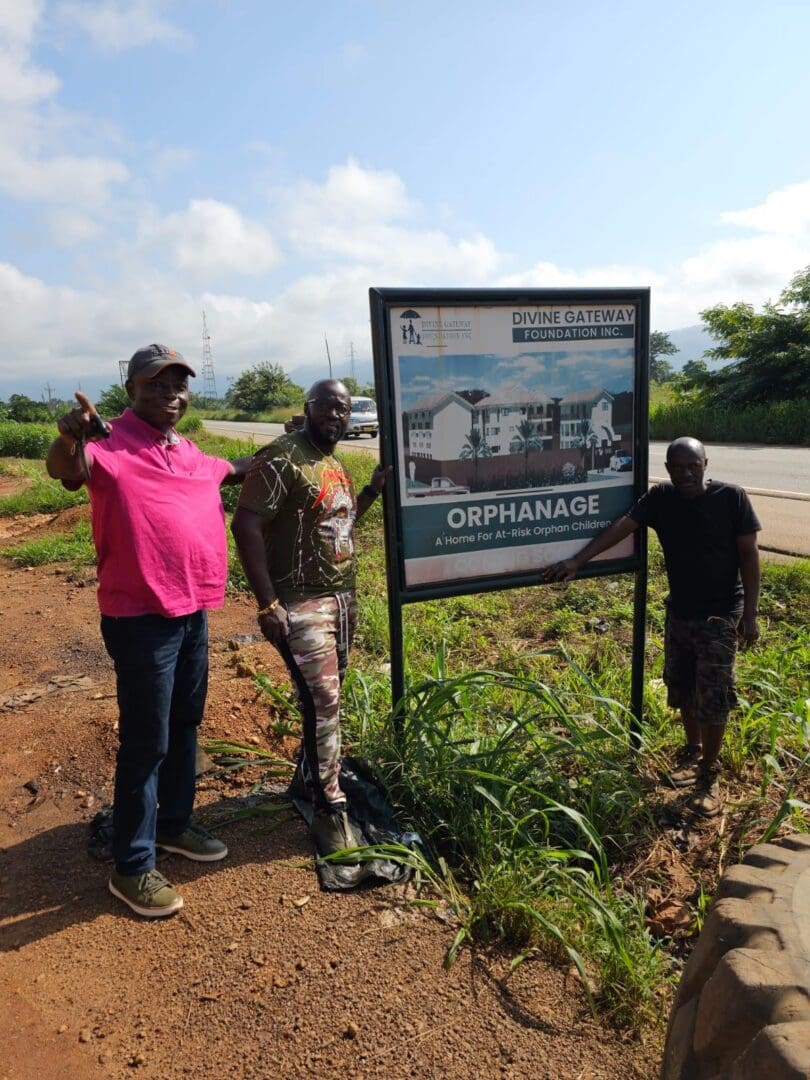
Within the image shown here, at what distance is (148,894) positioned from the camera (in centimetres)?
238

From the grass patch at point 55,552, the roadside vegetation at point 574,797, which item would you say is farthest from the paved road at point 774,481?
the grass patch at point 55,552

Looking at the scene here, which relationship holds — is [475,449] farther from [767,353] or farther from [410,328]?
[767,353]

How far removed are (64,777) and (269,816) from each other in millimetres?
1052

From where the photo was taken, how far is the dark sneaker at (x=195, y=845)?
8.68 ft

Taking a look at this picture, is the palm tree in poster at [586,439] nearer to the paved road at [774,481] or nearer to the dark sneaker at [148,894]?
the dark sneaker at [148,894]

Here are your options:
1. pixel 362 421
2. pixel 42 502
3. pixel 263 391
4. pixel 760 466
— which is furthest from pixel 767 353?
pixel 263 391

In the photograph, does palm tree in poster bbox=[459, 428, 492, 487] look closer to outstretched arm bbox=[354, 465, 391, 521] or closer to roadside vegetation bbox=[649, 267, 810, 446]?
outstretched arm bbox=[354, 465, 391, 521]

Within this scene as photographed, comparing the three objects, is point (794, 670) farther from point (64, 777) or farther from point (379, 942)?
point (64, 777)

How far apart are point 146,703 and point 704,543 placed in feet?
7.32

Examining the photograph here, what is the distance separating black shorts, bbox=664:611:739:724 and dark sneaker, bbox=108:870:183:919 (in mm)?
2147

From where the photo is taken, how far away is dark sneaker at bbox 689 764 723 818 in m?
2.93

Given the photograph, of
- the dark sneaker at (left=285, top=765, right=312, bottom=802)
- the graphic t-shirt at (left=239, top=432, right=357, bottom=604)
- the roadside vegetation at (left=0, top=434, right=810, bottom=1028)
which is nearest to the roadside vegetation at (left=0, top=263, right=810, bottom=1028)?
the roadside vegetation at (left=0, top=434, right=810, bottom=1028)

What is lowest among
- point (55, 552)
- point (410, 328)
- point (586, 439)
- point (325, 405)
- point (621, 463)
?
point (55, 552)

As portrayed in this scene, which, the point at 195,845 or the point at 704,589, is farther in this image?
the point at 704,589
